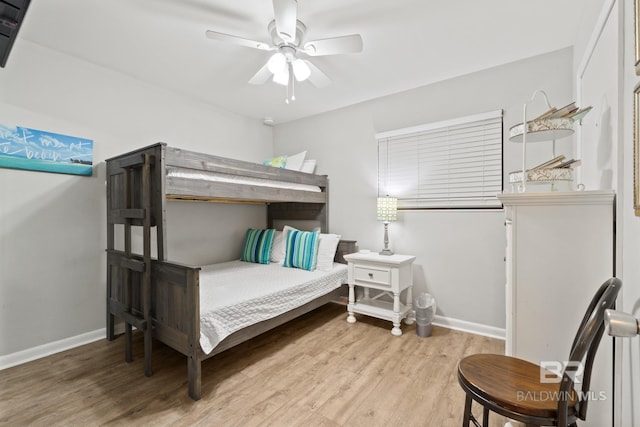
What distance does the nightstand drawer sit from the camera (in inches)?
108

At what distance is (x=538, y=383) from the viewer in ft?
3.59

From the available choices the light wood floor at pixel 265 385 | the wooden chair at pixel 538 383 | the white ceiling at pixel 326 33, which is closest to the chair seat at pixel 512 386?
the wooden chair at pixel 538 383

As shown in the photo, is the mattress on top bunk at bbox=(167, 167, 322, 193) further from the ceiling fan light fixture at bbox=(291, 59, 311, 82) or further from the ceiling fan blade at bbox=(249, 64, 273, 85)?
the ceiling fan light fixture at bbox=(291, 59, 311, 82)

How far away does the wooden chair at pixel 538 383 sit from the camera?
895 millimetres

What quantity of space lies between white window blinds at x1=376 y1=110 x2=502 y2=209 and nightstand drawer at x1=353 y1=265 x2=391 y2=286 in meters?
0.81


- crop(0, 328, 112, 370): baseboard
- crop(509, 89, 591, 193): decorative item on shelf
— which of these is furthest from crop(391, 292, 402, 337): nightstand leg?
crop(0, 328, 112, 370): baseboard

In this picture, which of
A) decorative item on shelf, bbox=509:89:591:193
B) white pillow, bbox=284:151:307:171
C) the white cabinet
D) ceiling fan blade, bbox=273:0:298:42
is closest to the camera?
the white cabinet

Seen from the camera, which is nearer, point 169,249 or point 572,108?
point 572,108

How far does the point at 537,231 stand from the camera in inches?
53.5

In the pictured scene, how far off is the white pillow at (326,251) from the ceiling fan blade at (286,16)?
6.80ft

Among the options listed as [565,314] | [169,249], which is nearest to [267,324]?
[169,249]

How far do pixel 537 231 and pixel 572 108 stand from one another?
667 millimetres

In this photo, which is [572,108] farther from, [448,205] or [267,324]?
[267,324]

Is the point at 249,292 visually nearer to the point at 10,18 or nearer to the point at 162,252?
the point at 162,252
